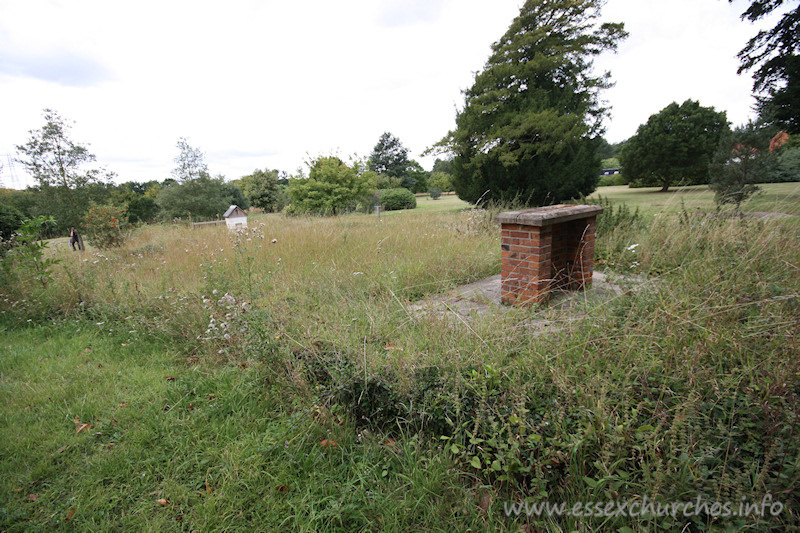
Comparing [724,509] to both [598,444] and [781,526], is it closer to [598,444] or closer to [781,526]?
[781,526]

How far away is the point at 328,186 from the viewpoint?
17.0 meters

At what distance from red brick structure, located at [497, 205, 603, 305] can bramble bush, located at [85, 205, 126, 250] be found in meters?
9.44

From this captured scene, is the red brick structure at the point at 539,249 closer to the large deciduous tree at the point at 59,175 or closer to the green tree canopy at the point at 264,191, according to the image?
the large deciduous tree at the point at 59,175

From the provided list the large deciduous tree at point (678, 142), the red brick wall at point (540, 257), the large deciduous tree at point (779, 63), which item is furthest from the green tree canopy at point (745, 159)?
the large deciduous tree at point (678, 142)

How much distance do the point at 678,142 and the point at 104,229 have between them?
32226 millimetres

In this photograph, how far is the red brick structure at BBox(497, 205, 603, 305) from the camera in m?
3.16

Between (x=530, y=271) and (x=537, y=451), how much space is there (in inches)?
75.4

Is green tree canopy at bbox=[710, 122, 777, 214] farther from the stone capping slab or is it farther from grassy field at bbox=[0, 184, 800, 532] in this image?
the stone capping slab

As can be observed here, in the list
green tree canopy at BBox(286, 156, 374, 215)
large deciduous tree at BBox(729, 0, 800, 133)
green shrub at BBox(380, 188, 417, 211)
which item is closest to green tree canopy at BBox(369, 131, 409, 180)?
green shrub at BBox(380, 188, 417, 211)

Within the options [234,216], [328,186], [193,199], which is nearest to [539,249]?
[234,216]

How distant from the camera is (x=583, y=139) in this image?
14.2 metres

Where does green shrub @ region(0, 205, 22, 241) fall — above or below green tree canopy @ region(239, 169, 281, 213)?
below

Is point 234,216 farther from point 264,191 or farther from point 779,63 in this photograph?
point 264,191

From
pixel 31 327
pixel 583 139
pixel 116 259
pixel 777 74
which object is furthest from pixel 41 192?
pixel 777 74
